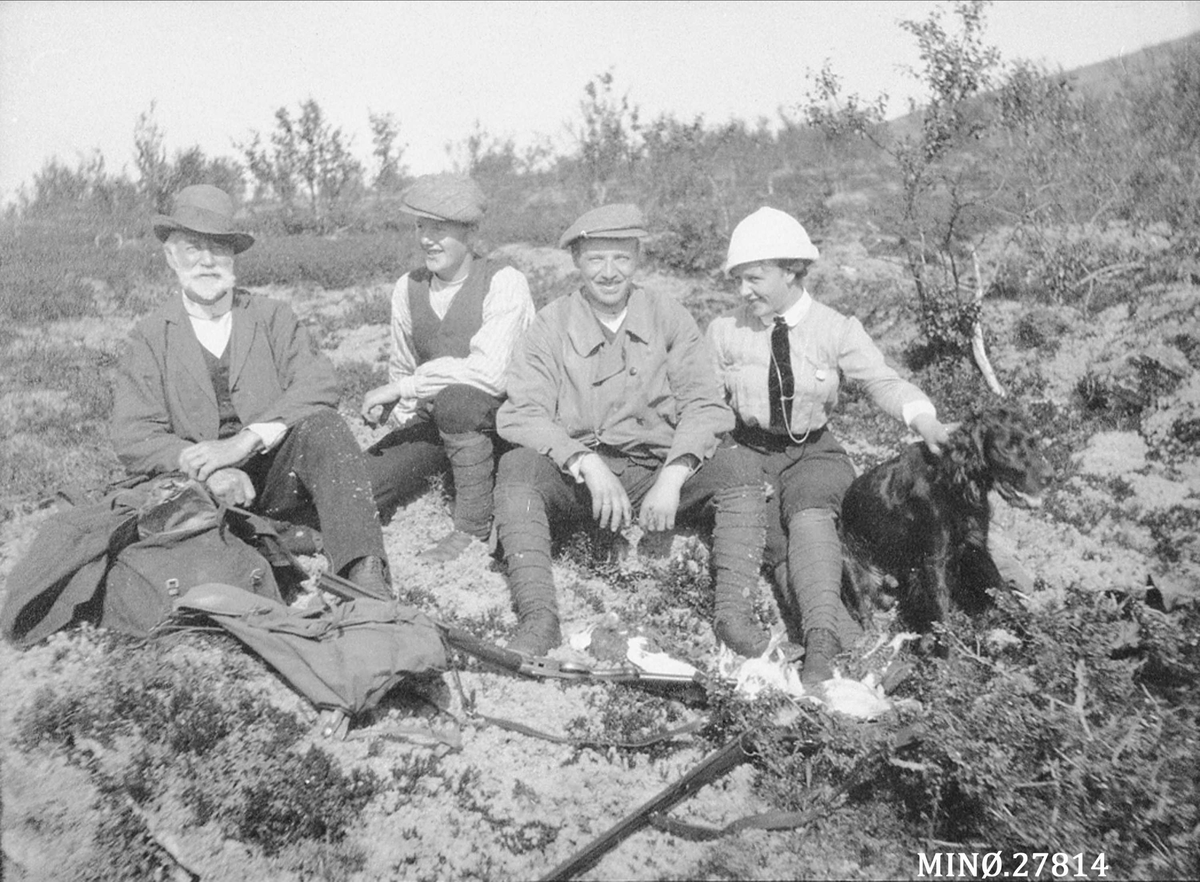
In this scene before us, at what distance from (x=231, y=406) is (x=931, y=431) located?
333 cm

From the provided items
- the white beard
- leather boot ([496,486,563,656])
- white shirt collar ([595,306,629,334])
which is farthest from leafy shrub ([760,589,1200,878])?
the white beard

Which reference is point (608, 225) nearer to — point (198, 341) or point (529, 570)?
point (529, 570)

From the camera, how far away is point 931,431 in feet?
12.3

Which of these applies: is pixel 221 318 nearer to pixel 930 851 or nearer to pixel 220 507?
pixel 220 507

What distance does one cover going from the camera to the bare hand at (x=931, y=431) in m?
3.68

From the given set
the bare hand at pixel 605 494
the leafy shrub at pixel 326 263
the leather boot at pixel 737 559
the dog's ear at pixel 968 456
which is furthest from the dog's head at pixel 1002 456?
the leafy shrub at pixel 326 263

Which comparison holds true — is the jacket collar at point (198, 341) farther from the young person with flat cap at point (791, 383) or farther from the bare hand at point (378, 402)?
the young person with flat cap at point (791, 383)

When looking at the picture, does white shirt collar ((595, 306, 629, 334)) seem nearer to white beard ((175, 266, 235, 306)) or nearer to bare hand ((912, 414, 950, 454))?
bare hand ((912, 414, 950, 454))

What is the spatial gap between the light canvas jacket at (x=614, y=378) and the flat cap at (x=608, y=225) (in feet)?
1.26

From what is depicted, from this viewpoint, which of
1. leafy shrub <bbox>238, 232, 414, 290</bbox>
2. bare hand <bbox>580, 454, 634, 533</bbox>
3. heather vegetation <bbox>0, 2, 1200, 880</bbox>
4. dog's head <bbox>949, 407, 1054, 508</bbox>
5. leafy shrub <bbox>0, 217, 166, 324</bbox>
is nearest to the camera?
heather vegetation <bbox>0, 2, 1200, 880</bbox>

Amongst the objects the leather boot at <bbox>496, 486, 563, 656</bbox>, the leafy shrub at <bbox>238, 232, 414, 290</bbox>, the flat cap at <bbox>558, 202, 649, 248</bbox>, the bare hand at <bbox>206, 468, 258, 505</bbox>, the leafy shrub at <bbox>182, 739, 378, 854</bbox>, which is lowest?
the leafy shrub at <bbox>182, 739, 378, 854</bbox>

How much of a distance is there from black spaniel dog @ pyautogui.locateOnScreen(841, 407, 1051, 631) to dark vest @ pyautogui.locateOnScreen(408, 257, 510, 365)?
7.38 feet

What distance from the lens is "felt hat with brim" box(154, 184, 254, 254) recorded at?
4.18 metres

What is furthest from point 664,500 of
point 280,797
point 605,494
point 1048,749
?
point 280,797
